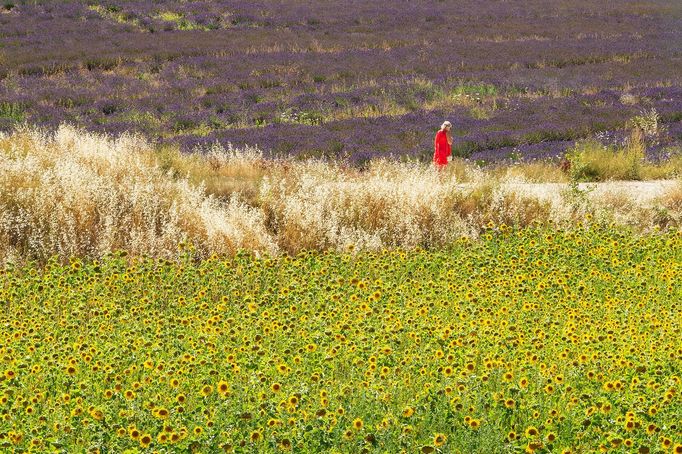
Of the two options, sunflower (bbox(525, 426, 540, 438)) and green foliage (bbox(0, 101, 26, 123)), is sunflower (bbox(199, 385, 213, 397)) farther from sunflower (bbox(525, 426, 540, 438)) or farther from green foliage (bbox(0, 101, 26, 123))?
green foliage (bbox(0, 101, 26, 123))

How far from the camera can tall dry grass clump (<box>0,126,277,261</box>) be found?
10.2 m

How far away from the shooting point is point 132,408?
5668 millimetres

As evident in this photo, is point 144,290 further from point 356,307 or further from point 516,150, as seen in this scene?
point 516,150

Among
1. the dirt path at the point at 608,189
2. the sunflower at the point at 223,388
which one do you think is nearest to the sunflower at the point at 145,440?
the sunflower at the point at 223,388

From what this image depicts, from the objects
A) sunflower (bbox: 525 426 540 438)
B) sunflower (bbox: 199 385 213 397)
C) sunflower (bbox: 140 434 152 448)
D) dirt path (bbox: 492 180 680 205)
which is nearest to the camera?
sunflower (bbox: 140 434 152 448)

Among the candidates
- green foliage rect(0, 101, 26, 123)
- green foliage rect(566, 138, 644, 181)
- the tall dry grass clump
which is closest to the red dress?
green foliage rect(566, 138, 644, 181)

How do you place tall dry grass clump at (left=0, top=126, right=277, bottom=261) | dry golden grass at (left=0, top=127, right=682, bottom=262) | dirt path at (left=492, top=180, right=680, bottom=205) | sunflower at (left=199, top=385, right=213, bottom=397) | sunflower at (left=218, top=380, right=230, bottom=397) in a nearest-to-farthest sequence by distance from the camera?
sunflower at (left=218, top=380, right=230, bottom=397) → sunflower at (left=199, top=385, right=213, bottom=397) → tall dry grass clump at (left=0, top=126, right=277, bottom=261) → dry golden grass at (left=0, top=127, right=682, bottom=262) → dirt path at (left=492, top=180, right=680, bottom=205)

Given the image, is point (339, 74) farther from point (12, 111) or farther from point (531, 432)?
point (531, 432)

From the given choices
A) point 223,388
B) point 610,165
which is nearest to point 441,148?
point 610,165

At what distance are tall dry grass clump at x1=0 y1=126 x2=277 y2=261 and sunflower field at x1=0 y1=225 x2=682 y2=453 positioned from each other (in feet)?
3.04

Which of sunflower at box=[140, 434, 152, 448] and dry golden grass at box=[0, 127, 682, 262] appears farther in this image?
dry golden grass at box=[0, 127, 682, 262]

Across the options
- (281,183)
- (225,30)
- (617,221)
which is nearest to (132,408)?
(281,183)

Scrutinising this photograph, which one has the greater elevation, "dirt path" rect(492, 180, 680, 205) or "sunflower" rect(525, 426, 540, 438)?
"sunflower" rect(525, 426, 540, 438)

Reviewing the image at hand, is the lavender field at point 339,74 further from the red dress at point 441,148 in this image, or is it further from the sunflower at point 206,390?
the sunflower at point 206,390
